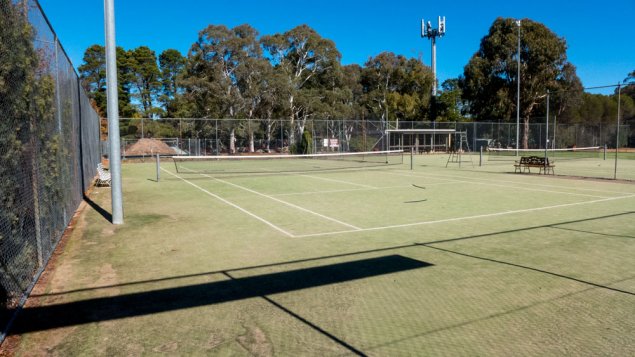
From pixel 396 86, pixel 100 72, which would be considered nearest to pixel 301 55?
pixel 396 86

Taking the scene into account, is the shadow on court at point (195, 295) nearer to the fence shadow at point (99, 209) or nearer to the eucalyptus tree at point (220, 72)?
the fence shadow at point (99, 209)

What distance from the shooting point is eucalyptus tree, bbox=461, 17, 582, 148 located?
54.5 m

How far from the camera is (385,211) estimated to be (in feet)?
35.6

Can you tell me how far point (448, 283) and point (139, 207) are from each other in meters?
8.60

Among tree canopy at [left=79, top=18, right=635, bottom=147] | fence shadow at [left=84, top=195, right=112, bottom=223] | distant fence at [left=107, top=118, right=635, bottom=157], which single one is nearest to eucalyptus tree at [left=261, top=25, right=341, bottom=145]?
tree canopy at [left=79, top=18, right=635, bottom=147]

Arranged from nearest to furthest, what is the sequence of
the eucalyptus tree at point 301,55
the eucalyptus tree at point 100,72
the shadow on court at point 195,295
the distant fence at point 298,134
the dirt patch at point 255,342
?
the dirt patch at point 255,342, the shadow on court at point 195,295, the distant fence at point 298,134, the eucalyptus tree at point 301,55, the eucalyptus tree at point 100,72

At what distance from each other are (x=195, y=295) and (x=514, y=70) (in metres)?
56.8

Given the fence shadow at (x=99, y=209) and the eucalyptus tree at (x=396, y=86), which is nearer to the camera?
the fence shadow at (x=99, y=209)

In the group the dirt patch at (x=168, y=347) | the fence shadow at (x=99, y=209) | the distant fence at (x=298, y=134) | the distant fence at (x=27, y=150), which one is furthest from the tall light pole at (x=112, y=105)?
the distant fence at (x=298, y=134)

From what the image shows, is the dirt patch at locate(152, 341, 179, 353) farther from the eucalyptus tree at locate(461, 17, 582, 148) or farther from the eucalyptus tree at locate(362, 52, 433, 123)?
the eucalyptus tree at locate(362, 52, 433, 123)

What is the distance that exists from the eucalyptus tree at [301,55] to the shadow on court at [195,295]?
46.9 m

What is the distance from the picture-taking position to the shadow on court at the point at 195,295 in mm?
4410

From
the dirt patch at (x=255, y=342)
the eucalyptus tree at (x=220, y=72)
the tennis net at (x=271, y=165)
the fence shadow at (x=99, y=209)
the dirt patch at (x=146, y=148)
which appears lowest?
the dirt patch at (x=255, y=342)

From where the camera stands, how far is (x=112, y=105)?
9.12 metres
